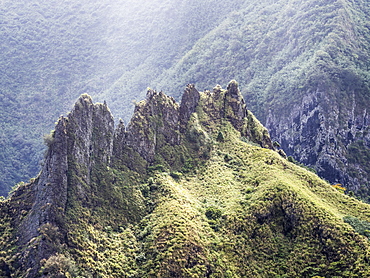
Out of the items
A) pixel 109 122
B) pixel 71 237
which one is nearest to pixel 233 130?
pixel 109 122

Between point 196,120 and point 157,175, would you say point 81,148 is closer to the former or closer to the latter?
point 157,175

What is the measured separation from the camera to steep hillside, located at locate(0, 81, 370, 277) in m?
76.5

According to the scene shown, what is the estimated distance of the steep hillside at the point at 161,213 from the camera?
76.5 m

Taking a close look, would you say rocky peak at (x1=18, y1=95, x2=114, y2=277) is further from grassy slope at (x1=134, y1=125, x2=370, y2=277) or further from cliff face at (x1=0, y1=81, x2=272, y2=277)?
grassy slope at (x1=134, y1=125, x2=370, y2=277)

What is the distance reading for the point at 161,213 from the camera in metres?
90.2

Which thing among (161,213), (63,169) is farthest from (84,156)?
(161,213)

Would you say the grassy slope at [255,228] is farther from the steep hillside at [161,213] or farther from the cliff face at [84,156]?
the cliff face at [84,156]

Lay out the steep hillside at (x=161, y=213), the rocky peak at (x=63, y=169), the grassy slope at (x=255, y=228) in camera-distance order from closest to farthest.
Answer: the rocky peak at (x=63, y=169), the steep hillside at (x=161, y=213), the grassy slope at (x=255, y=228)

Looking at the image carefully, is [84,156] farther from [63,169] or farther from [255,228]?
[255,228]

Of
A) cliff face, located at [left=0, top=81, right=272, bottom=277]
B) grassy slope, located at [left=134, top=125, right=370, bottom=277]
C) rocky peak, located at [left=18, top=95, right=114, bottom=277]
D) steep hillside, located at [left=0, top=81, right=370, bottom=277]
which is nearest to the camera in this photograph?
rocky peak, located at [left=18, top=95, right=114, bottom=277]

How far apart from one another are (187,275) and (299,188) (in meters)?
35.7

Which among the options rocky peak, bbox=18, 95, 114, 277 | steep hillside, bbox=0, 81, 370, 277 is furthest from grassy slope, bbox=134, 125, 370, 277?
rocky peak, bbox=18, 95, 114, 277

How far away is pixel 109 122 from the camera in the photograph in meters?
99.2

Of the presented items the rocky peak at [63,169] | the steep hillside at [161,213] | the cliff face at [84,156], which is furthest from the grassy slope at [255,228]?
the rocky peak at [63,169]
